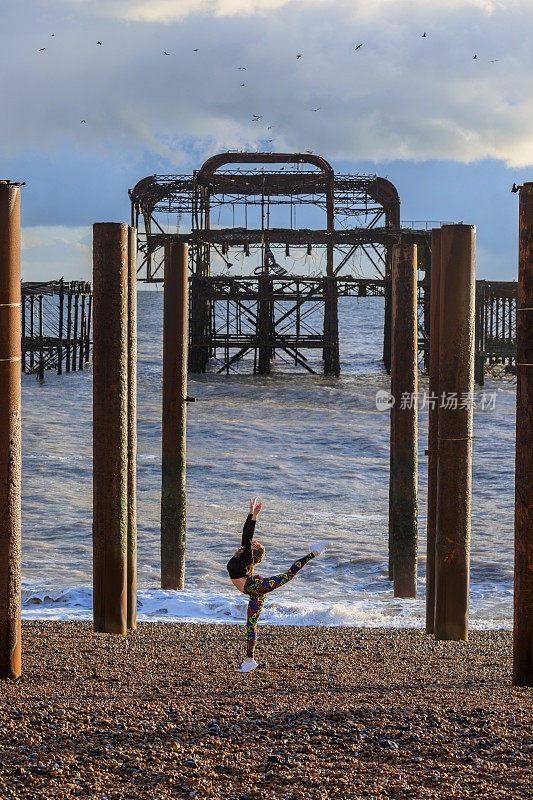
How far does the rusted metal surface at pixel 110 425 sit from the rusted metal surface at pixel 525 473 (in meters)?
2.78

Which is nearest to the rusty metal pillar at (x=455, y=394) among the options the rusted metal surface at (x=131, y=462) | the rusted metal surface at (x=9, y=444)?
the rusted metal surface at (x=131, y=462)

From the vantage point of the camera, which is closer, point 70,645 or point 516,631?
point 516,631

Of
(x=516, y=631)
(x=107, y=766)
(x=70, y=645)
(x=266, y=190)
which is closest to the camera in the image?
(x=107, y=766)

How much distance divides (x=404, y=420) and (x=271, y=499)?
24.5 ft

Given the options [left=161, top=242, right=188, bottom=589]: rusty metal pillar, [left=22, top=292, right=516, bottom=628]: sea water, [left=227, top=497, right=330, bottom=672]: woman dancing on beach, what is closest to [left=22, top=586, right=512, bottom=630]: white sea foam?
[left=22, top=292, right=516, bottom=628]: sea water

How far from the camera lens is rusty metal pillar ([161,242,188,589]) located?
9.23 m

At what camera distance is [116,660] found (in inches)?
241

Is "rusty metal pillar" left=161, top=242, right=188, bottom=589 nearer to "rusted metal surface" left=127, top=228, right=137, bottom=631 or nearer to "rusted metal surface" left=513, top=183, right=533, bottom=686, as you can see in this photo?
"rusted metal surface" left=127, top=228, right=137, bottom=631

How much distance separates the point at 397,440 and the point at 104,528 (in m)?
4.03

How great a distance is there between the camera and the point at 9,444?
18.5 ft

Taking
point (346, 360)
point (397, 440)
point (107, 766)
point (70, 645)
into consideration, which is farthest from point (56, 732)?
point (346, 360)

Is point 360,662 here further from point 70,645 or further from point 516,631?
point 70,645

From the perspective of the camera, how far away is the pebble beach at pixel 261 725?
12.8ft

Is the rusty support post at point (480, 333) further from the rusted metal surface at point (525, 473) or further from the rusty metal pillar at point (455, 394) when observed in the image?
the rusted metal surface at point (525, 473)
